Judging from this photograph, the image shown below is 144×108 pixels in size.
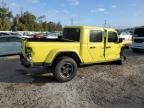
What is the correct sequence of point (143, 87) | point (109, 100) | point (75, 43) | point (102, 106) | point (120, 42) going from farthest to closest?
point (120, 42) < point (75, 43) < point (143, 87) < point (109, 100) < point (102, 106)

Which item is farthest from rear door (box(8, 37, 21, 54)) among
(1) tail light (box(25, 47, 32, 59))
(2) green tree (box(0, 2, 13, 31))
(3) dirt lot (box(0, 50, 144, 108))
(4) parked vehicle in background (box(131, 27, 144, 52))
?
(2) green tree (box(0, 2, 13, 31))

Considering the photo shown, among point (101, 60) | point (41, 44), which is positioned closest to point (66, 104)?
point (41, 44)

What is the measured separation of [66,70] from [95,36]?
199 cm

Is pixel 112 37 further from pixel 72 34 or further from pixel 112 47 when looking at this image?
pixel 72 34

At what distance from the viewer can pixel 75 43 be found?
343 inches

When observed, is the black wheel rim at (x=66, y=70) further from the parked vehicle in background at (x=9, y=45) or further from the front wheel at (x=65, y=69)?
the parked vehicle in background at (x=9, y=45)

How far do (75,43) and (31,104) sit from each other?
11.1 ft

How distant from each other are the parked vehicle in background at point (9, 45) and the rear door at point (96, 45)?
7223 mm

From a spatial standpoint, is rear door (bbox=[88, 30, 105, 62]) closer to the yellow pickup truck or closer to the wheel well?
the yellow pickup truck

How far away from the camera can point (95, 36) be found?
9438mm

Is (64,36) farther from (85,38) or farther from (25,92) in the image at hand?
(25,92)

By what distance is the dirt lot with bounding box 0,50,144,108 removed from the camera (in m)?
6.14

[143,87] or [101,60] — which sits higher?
[101,60]

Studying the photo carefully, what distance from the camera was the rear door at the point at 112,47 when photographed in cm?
1009
